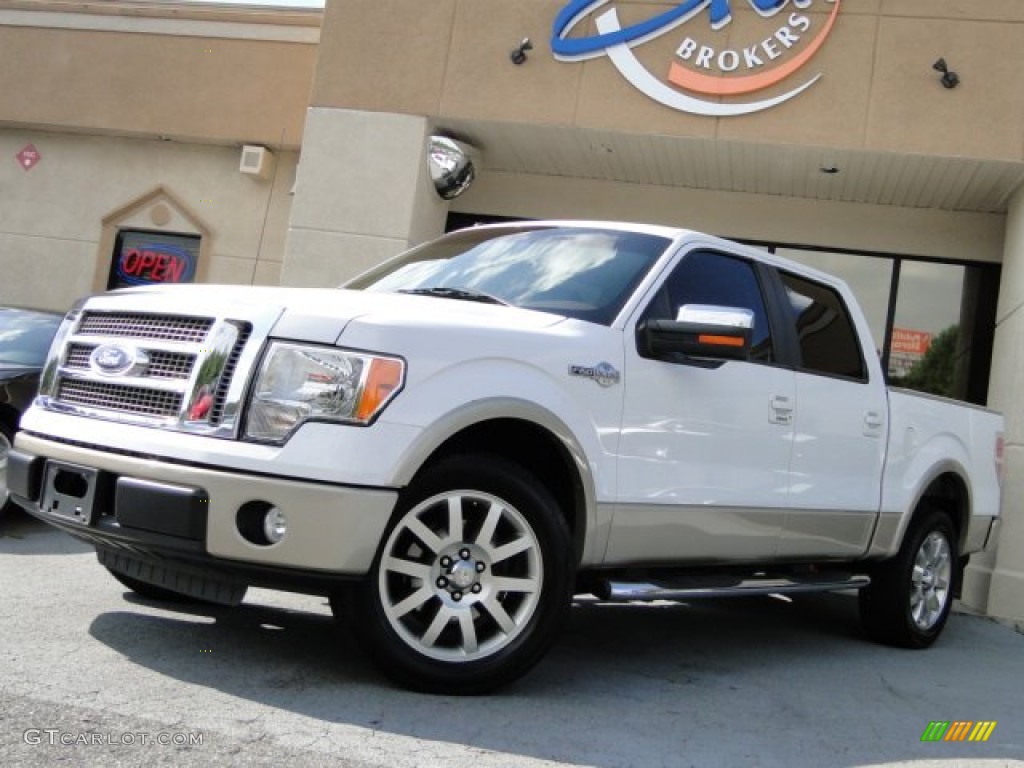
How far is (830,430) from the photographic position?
518 cm

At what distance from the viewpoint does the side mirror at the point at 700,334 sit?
4.07 meters

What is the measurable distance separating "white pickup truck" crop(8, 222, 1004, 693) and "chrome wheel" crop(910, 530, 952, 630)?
1267mm

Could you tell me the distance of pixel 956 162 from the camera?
9.07 metres

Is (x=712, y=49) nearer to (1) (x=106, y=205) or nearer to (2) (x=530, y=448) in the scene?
(2) (x=530, y=448)

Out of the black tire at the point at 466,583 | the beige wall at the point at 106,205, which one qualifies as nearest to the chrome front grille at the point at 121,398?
the black tire at the point at 466,583

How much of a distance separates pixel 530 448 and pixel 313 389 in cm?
98

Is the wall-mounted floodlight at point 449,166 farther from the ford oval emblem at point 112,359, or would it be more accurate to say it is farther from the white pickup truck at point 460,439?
the ford oval emblem at point 112,359

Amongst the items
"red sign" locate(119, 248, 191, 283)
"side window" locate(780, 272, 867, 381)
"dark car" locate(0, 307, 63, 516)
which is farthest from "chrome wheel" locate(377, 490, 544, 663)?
"red sign" locate(119, 248, 191, 283)

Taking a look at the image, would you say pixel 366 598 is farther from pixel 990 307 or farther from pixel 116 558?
pixel 990 307

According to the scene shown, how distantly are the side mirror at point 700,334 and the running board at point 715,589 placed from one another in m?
0.94

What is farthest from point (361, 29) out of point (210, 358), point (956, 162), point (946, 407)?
point (210, 358)

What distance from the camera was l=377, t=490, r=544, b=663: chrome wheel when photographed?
3561 millimetres

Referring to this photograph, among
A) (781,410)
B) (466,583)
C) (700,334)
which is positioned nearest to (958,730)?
(781,410)

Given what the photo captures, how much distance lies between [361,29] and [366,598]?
7868 mm
